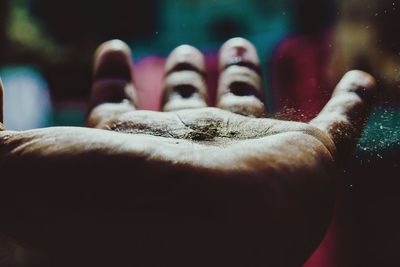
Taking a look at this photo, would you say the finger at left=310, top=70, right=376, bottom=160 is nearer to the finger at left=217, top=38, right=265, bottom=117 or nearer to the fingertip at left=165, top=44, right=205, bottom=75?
the finger at left=217, top=38, right=265, bottom=117

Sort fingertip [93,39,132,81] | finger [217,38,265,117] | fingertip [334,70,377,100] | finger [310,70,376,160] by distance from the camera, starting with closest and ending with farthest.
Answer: finger [310,70,376,160], fingertip [334,70,377,100], finger [217,38,265,117], fingertip [93,39,132,81]

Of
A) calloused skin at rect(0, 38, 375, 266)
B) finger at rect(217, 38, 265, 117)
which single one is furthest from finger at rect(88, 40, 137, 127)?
calloused skin at rect(0, 38, 375, 266)

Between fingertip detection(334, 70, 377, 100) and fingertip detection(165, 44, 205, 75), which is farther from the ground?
fingertip detection(165, 44, 205, 75)

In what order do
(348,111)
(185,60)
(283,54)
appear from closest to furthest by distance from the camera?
1. (348,111)
2. (185,60)
3. (283,54)

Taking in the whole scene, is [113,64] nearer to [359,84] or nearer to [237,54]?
[237,54]

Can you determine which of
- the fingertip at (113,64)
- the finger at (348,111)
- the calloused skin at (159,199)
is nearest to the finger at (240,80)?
the finger at (348,111)

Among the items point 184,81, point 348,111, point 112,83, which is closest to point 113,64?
point 112,83
